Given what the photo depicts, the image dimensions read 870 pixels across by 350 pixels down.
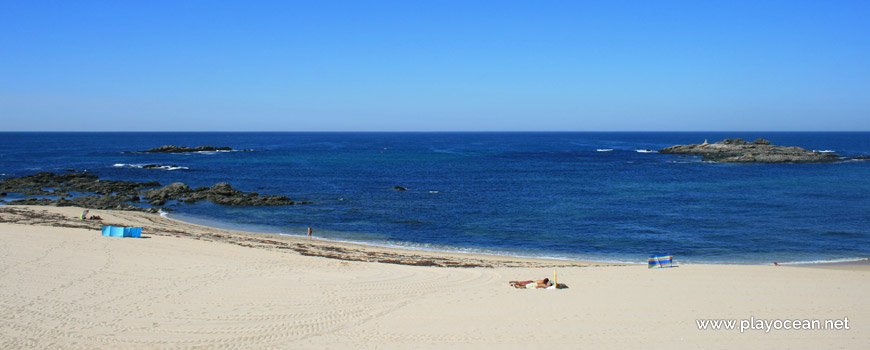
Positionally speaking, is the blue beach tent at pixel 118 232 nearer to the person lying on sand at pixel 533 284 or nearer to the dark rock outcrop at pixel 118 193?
the dark rock outcrop at pixel 118 193

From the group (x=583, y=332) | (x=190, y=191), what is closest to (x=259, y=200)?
(x=190, y=191)

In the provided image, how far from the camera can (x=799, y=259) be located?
27.2 m

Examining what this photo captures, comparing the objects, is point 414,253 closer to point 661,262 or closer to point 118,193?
point 661,262

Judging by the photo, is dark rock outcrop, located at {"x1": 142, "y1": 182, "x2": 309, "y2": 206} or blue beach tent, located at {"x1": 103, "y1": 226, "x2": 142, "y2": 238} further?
dark rock outcrop, located at {"x1": 142, "y1": 182, "x2": 309, "y2": 206}

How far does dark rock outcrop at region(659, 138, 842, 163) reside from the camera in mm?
86119

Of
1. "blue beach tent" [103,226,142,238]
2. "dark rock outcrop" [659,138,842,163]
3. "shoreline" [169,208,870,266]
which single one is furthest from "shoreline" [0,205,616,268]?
"dark rock outcrop" [659,138,842,163]

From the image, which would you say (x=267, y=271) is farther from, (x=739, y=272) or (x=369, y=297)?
(x=739, y=272)

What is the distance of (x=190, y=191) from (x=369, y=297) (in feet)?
125

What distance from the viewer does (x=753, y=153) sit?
93188 millimetres

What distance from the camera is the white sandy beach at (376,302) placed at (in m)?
13.5
